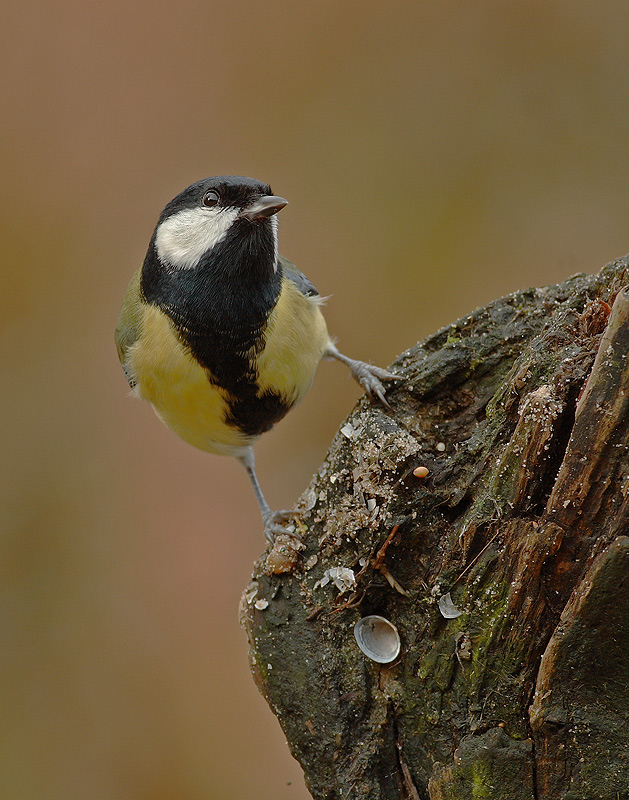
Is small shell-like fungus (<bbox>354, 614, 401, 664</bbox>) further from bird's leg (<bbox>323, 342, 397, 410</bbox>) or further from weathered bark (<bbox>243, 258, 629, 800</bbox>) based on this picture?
bird's leg (<bbox>323, 342, 397, 410</bbox>)

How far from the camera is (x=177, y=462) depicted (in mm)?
2904

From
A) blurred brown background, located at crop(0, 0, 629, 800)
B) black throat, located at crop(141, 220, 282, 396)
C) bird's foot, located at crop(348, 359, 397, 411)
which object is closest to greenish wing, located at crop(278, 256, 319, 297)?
black throat, located at crop(141, 220, 282, 396)

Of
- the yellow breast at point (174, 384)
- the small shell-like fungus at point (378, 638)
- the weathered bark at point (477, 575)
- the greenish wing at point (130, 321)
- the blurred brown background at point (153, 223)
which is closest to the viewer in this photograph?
the weathered bark at point (477, 575)

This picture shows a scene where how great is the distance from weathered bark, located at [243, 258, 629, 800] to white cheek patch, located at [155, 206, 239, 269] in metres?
0.53

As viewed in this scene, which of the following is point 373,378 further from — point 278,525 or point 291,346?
point 278,525

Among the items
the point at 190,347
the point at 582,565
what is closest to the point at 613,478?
the point at 582,565

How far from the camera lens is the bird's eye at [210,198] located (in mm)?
1701

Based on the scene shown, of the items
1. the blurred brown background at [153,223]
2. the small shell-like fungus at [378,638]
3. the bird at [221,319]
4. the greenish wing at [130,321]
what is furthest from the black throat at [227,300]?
the blurred brown background at [153,223]

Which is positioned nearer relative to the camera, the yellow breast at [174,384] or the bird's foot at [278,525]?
the bird's foot at [278,525]

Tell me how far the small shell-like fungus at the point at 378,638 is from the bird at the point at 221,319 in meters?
0.29

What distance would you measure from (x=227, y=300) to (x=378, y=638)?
32.0 inches

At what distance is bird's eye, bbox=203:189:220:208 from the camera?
5.58 ft

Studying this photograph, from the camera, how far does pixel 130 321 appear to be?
6.39ft

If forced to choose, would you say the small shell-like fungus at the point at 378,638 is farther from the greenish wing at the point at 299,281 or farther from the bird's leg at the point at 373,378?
the greenish wing at the point at 299,281
